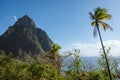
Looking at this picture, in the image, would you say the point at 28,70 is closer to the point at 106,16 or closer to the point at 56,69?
the point at 56,69

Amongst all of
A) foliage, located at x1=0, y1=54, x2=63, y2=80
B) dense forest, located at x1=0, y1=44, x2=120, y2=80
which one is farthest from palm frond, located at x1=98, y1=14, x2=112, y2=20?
foliage, located at x1=0, y1=54, x2=63, y2=80

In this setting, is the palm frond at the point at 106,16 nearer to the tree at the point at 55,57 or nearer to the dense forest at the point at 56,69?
the dense forest at the point at 56,69

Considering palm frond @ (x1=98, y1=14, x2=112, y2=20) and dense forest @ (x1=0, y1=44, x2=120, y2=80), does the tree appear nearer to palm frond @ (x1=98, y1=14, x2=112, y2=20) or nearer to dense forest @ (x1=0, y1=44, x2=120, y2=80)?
dense forest @ (x1=0, y1=44, x2=120, y2=80)

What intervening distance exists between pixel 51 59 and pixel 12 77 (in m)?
10.7

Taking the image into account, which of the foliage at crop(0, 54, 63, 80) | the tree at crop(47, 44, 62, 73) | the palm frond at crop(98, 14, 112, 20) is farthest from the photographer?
the tree at crop(47, 44, 62, 73)

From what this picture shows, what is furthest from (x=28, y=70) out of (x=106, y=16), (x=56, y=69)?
(x=106, y=16)

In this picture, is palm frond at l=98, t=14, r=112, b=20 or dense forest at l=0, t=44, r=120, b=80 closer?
palm frond at l=98, t=14, r=112, b=20

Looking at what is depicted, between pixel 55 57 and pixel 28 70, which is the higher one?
pixel 55 57

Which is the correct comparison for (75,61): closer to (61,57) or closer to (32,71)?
(61,57)

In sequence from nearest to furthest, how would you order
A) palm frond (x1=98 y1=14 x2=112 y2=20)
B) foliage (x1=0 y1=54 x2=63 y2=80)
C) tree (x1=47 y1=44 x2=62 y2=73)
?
1. palm frond (x1=98 y1=14 x2=112 y2=20)
2. foliage (x1=0 y1=54 x2=63 y2=80)
3. tree (x1=47 y1=44 x2=62 y2=73)

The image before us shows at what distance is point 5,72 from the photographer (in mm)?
61281

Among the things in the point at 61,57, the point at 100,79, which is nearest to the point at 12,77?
the point at 61,57

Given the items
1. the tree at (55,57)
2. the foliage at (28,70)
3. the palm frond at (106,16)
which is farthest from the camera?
the tree at (55,57)

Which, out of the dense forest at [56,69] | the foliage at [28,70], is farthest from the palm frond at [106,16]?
the foliage at [28,70]
